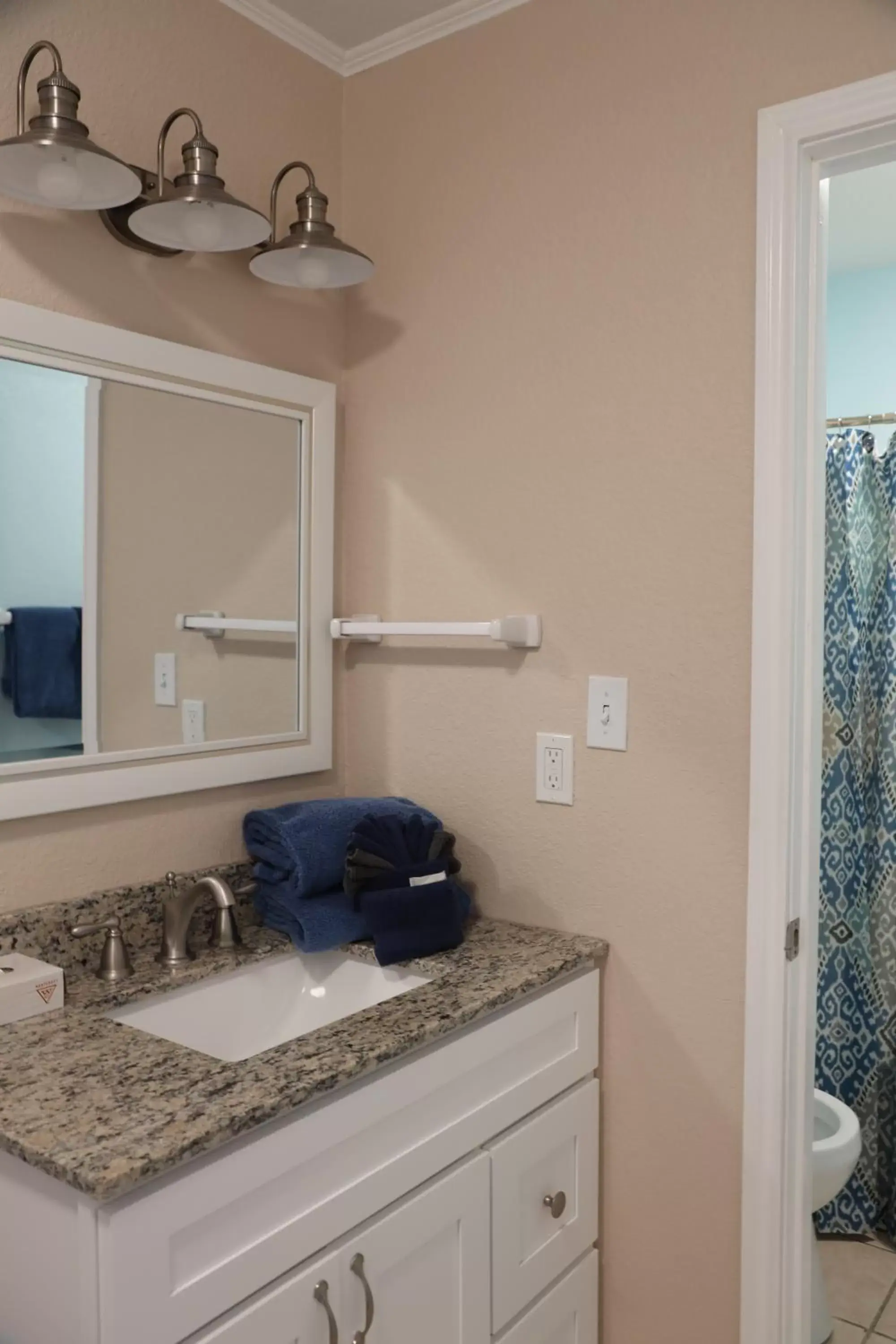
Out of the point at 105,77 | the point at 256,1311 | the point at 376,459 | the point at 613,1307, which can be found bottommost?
the point at 613,1307

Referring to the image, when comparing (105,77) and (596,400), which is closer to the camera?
(105,77)

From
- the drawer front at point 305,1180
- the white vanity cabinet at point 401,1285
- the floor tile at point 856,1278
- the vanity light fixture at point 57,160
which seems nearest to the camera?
the drawer front at point 305,1180

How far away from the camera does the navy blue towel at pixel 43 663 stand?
1.39m

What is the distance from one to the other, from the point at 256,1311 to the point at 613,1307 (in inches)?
32.4

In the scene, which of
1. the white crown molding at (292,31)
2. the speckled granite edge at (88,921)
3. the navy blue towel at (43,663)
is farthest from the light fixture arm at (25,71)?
the speckled granite edge at (88,921)

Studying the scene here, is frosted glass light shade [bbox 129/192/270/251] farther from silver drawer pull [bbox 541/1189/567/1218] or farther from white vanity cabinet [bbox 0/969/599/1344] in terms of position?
silver drawer pull [bbox 541/1189/567/1218]

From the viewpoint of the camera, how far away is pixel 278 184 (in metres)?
1.69

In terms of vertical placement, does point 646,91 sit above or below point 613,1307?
above

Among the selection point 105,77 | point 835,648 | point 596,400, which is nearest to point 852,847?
point 835,648

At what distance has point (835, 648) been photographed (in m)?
2.55

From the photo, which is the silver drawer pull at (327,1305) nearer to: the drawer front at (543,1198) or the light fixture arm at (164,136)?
the drawer front at (543,1198)

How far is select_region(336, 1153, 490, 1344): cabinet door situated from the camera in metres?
1.19

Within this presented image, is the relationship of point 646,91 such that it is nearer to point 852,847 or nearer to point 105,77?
point 105,77

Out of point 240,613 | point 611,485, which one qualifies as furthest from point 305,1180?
point 611,485
